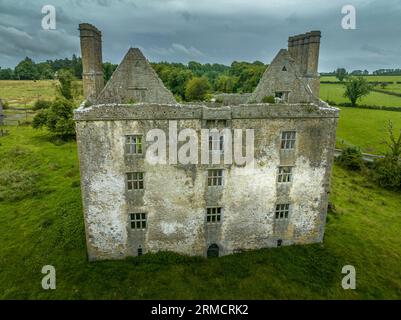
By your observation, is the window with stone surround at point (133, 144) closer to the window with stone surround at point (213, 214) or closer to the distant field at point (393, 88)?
the window with stone surround at point (213, 214)

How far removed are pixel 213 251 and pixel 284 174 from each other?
28.3ft

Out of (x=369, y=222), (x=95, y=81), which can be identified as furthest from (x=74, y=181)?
(x=369, y=222)

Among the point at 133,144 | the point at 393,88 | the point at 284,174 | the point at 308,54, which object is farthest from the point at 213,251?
the point at 393,88

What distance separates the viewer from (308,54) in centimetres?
2562

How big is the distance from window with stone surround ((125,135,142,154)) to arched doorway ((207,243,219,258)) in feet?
32.7

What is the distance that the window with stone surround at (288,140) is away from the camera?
877 inches

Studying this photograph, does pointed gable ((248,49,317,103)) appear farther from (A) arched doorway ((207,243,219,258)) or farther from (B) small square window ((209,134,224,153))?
(A) arched doorway ((207,243,219,258))

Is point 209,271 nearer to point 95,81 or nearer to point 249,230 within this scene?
point 249,230


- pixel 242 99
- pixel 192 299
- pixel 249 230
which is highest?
pixel 242 99

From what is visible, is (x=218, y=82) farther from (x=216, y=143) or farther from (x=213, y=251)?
(x=213, y=251)

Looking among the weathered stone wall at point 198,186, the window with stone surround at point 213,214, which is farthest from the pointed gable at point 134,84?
the window with stone surround at point 213,214

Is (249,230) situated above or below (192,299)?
above

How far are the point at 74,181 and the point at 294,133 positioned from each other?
101 ft

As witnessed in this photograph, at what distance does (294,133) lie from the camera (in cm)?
2233
